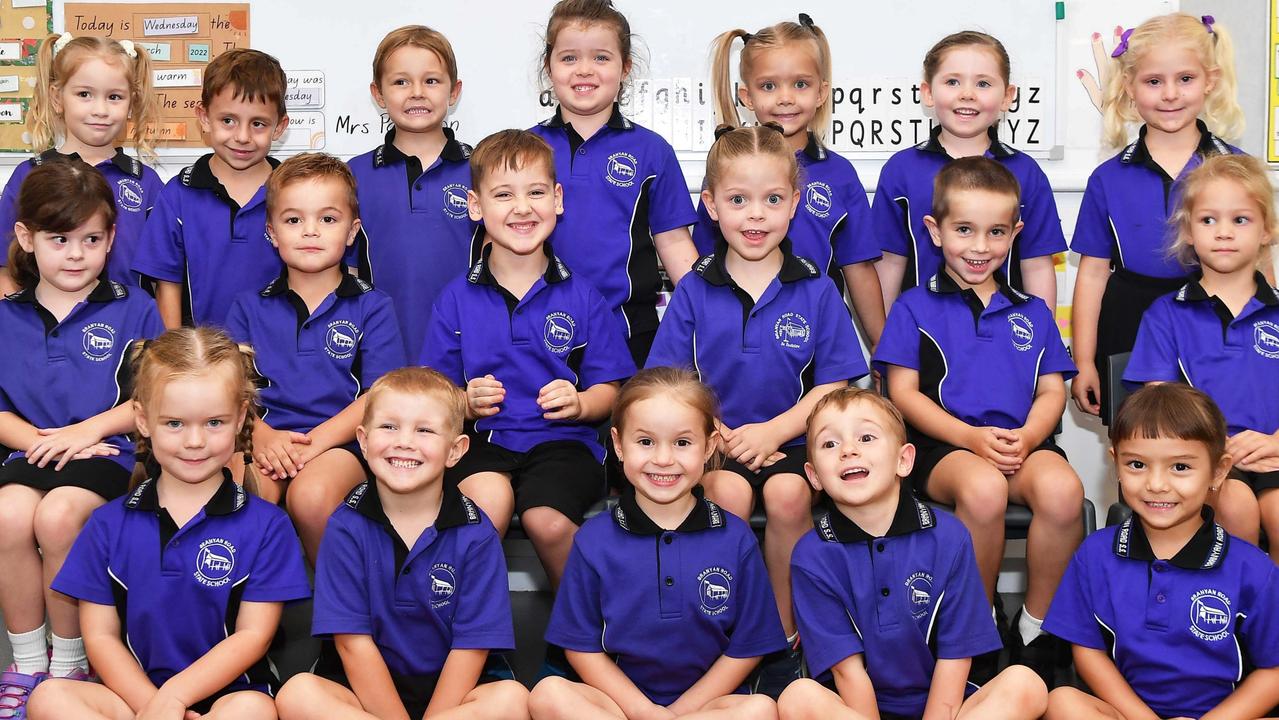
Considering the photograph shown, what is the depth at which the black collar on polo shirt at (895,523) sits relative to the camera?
2.42m

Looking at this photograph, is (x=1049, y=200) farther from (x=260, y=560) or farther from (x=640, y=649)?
(x=260, y=560)

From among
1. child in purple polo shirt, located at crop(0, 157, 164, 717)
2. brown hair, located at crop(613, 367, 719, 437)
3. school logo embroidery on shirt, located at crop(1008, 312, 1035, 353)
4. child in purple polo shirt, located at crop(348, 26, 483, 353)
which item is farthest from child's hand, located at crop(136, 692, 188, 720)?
school logo embroidery on shirt, located at crop(1008, 312, 1035, 353)

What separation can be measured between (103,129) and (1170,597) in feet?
9.36

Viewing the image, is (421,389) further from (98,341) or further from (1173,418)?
(1173,418)

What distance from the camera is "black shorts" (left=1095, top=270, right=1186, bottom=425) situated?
3.19m

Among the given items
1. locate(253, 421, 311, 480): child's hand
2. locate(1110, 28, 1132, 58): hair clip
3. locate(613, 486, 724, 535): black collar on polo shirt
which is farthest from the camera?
locate(1110, 28, 1132, 58): hair clip

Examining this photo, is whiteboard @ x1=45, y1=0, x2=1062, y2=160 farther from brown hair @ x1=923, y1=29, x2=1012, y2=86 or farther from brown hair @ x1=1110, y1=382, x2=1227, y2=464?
brown hair @ x1=1110, y1=382, x2=1227, y2=464

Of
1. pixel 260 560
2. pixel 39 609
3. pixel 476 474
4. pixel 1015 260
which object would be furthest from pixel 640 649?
pixel 1015 260

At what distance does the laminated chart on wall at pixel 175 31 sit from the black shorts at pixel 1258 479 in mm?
3022

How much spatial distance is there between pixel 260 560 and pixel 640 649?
2.52 ft

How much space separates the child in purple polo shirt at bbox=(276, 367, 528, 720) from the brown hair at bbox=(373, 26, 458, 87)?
3.93 ft

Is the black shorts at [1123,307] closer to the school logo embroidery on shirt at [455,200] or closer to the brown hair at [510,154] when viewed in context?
the brown hair at [510,154]

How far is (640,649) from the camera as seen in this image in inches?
97.1

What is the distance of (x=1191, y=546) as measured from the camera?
2385 millimetres
